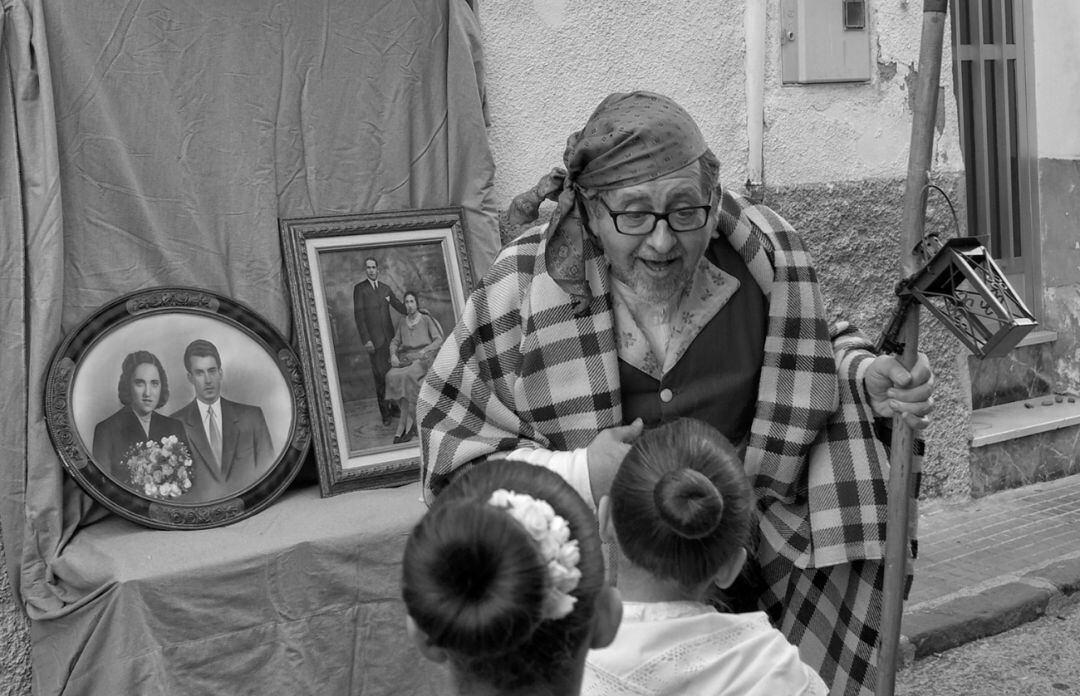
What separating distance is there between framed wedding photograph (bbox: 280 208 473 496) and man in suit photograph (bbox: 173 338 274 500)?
189 millimetres

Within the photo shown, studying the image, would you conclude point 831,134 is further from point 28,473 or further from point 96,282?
point 28,473

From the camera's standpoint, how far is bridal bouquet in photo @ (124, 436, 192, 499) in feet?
11.1

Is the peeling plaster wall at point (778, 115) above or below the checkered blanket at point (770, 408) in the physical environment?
above

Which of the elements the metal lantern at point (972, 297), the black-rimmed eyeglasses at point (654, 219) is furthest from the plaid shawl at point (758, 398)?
the metal lantern at point (972, 297)

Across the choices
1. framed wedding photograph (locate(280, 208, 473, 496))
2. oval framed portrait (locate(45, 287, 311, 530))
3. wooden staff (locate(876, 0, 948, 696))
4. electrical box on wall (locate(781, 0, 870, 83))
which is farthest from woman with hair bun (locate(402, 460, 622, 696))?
electrical box on wall (locate(781, 0, 870, 83))

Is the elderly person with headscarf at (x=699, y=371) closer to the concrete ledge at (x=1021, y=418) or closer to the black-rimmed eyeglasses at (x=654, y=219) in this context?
the black-rimmed eyeglasses at (x=654, y=219)

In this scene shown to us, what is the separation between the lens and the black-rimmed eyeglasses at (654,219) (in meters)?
2.26

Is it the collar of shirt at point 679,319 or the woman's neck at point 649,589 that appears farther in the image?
the collar of shirt at point 679,319

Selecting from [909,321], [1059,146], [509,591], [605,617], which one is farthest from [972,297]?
[1059,146]

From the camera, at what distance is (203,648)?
324 cm

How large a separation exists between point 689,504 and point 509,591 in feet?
1.73

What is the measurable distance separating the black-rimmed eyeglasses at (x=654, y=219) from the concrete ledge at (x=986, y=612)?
2.50 metres

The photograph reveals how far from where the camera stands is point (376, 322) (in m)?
3.81

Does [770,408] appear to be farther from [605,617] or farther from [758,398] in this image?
[605,617]
